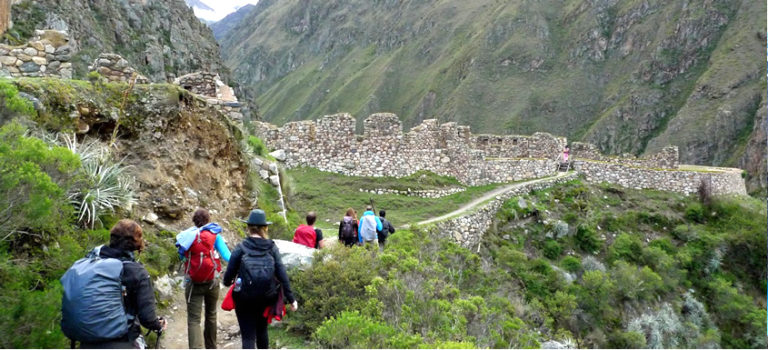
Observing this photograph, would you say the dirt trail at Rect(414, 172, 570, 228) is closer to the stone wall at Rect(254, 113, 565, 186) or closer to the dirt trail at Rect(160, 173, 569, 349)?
the stone wall at Rect(254, 113, 565, 186)

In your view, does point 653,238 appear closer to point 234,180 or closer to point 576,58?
point 234,180

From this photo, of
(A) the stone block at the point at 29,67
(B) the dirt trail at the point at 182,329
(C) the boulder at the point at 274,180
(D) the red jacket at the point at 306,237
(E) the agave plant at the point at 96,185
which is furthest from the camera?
(C) the boulder at the point at 274,180

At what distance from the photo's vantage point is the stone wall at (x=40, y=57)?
336 inches

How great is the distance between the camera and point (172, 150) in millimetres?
9039

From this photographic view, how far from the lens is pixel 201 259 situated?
18.1ft

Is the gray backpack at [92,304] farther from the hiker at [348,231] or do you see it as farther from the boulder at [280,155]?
the boulder at [280,155]

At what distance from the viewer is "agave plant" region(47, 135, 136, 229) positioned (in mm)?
6273

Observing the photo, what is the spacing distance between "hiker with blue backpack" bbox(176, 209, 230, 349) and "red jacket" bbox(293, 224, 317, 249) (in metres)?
3.17

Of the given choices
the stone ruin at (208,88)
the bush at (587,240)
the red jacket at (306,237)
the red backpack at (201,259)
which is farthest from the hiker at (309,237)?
the bush at (587,240)

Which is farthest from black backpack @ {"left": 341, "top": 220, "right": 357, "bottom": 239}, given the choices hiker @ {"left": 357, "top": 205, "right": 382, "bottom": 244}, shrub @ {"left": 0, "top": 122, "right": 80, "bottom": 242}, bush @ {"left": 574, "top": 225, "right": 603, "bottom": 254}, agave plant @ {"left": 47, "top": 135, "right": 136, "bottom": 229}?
bush @ {"left": 574, "top": 225, "right": 603, "bottom": 254}

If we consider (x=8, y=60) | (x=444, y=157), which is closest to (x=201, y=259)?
(x=8, y=60)

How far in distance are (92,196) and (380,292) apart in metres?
4.14

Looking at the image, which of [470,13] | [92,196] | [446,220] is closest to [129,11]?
[446,220]

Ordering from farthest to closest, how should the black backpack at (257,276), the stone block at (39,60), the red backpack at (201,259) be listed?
1. the stone block at (39,60)
2. the red backpack at (201,259)
3. the black backpack at (257,276)
